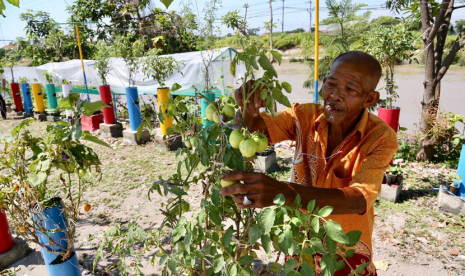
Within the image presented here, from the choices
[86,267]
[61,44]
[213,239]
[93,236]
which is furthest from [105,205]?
[61,44]

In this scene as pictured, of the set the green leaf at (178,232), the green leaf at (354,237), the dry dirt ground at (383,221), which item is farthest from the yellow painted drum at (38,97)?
the green leaf at (354,237)

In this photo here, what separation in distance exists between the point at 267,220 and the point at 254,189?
0.43 feet

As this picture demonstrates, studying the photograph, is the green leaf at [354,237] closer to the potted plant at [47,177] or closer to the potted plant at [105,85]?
the potted plant at [47,177]

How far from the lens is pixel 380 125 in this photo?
165 cm

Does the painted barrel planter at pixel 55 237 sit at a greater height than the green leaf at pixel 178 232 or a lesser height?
lesser

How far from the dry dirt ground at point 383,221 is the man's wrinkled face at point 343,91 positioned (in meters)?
1.40

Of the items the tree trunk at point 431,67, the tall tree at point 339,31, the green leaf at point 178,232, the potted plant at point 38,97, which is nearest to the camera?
the green leaf at point 178,232

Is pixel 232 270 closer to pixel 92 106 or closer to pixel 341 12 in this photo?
pixel 92 106

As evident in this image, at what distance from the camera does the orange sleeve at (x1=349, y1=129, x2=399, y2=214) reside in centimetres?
137

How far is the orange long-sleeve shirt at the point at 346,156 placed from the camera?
146 cm

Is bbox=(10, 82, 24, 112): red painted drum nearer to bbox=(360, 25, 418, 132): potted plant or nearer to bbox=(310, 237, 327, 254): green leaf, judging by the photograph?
bbox=(360, 25, 418, 132): potted plant

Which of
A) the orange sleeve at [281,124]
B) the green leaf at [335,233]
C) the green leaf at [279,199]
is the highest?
the orange sleeve at [281,124]

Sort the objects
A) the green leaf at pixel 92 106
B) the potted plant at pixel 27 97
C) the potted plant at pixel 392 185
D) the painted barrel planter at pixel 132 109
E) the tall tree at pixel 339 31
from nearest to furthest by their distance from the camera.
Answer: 1. the green leaf at pixel 92 106
2. the potted plant at pixel 392 185
3. the tall tree at pixel 339 31
4. the painted barrel planter at pixel 132 109
5. the potted plant at pixel 27 97

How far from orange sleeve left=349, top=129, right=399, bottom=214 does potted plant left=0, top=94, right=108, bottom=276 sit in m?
1.50
